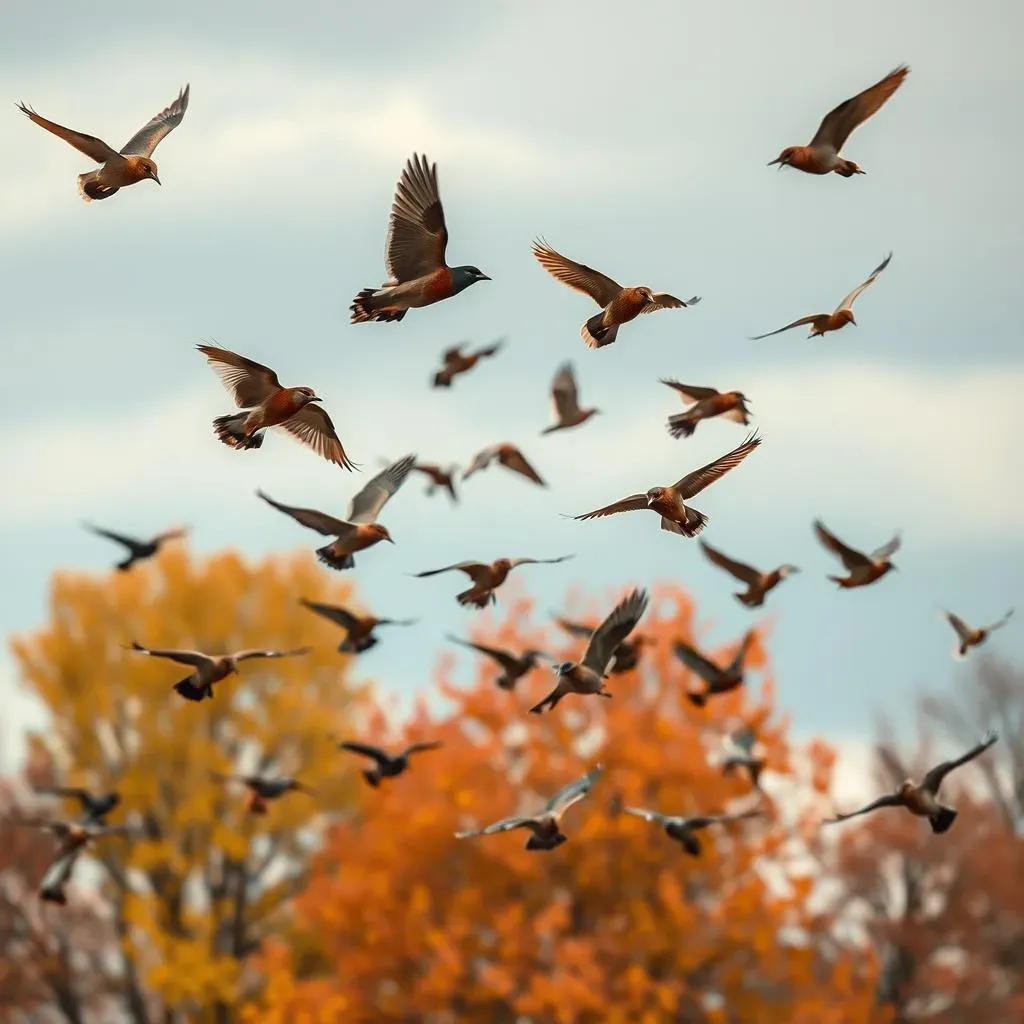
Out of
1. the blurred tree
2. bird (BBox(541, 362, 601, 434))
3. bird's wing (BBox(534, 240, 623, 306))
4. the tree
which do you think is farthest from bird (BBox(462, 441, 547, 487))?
the blurred tree

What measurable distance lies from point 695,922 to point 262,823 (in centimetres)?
1211

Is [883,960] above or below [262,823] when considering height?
below

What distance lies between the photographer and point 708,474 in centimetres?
1050

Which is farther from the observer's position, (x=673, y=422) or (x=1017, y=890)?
(x=1017, y=890)

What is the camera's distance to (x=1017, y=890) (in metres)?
32.7

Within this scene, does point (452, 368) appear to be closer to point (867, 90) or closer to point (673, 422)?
point (673, 422)

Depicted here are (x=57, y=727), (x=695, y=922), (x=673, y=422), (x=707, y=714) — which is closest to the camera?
(x=673, y=422)

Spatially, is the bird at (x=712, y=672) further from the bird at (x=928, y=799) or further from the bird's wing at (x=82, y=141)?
the bird's wing at (x=82, y=141)

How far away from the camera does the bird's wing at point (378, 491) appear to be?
37.6 ft

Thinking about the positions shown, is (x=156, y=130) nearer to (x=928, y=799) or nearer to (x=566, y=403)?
(x=566, y=403)

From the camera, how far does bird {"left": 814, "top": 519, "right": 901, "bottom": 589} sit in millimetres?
11836

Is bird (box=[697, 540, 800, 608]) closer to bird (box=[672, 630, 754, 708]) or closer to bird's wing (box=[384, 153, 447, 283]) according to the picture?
bird (box=[672, 630, 754, 708])

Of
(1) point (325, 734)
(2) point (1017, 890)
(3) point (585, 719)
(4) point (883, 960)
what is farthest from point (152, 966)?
(2) point (1017, 890)

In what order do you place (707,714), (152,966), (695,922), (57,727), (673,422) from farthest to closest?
(57,727), (152,966), (707,714), (695,922), (673,422)
